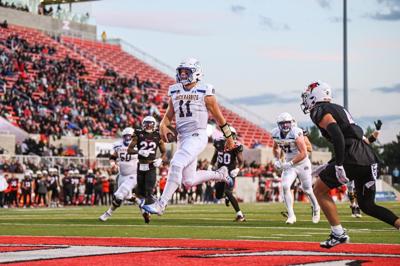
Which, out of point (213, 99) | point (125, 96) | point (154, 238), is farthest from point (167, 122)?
point (125, 96)

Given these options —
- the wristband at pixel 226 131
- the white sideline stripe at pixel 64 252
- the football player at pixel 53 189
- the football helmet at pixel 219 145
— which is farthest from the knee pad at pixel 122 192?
the football player at pixel 53 189

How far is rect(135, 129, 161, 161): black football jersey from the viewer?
1781 cm

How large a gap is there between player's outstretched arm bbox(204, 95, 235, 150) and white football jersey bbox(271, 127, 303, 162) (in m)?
4.65

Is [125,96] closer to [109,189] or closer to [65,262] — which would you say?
[109,189]

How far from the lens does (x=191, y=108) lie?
12914 millimetres

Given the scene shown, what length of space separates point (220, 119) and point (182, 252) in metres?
3.43

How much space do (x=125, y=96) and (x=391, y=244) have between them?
4107 centimetres

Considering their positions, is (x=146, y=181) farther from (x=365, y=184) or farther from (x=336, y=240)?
(x=365, y=184)

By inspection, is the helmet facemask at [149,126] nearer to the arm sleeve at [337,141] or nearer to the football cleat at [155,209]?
the football cleat at [155,209]

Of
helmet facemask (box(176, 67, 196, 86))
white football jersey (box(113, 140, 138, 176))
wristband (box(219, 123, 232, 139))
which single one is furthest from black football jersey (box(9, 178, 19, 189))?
wristband (box(219, 123, 232, 139))

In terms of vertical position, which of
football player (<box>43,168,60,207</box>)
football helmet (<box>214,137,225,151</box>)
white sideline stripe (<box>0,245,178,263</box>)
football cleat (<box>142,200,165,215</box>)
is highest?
football helmet (<box>214,137,225,151</box>)

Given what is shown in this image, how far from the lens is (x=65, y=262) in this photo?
850 cm

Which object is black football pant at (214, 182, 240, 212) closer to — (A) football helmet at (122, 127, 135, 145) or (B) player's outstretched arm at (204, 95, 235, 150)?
(A) football helmet at (122, 127, 135, 145)

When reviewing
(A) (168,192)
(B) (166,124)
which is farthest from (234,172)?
(A) (168,192)
